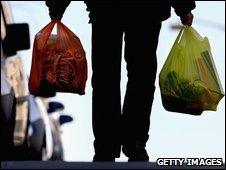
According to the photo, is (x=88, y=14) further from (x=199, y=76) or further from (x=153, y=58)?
(x=199, y=76)

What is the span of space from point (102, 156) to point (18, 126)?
495 centimetres

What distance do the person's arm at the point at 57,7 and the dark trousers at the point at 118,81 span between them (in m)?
0.17

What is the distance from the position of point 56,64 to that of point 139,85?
1.42 feet

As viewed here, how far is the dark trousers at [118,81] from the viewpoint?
126 inches

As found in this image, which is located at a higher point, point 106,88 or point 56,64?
point 56,64

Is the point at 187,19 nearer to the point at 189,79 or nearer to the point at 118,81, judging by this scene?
the point at 189,79

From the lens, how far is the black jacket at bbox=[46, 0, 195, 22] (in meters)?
3.20

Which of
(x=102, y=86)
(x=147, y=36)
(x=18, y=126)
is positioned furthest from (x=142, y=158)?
(x=18, y=126)

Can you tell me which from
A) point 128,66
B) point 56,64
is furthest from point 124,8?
point 56,64

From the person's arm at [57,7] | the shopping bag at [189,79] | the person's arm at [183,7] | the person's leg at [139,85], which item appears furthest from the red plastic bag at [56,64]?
the person's arm at [183,7]

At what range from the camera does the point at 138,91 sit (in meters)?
3.31

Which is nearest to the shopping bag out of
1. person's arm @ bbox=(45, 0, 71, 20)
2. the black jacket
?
the black jacket

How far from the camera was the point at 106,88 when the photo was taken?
3248 millimetres

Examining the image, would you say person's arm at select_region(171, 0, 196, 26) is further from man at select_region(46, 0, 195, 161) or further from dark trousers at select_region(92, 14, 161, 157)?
dark trousers at select_region(92, 14, 161, 157)
